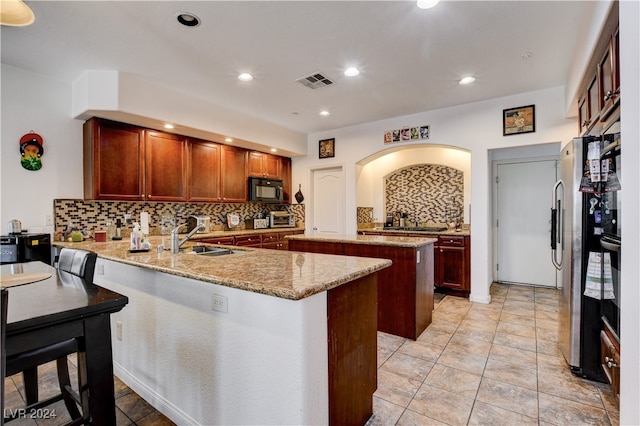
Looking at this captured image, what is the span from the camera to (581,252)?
7.13ft

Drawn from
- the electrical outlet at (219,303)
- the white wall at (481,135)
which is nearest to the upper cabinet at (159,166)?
the white wall at (481,135)

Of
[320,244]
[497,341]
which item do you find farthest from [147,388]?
[497,341]

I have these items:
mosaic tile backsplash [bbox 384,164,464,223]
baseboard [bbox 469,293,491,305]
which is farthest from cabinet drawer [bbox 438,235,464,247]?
mosaic tile backsplash [bbox 384,164,464,223]

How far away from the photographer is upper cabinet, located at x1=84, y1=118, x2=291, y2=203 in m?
3.54

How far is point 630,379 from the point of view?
1246 millimetres

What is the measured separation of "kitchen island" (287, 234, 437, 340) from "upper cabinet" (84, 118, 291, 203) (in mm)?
2347

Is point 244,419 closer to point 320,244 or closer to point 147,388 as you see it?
point 147,388

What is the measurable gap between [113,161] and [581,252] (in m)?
4.53

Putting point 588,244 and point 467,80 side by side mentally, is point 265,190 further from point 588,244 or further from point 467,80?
point 588,244

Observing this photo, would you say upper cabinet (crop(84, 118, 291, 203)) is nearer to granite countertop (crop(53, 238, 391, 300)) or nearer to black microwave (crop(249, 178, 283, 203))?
black microwave (crop(249, 178, 283, 203))

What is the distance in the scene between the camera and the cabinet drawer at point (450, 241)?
14.3ft

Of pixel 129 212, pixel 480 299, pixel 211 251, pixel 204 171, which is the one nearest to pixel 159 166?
pixel 204 171

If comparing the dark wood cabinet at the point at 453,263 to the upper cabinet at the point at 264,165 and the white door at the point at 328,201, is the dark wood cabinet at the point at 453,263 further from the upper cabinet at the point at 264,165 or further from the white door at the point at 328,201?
the upper cabinet at the point at 264,165

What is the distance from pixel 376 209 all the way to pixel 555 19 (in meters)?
3.98
